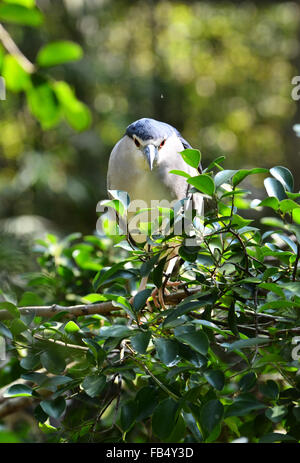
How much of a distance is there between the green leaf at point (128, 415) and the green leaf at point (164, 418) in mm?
92

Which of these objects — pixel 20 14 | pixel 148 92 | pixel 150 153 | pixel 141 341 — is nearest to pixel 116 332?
pixel 141 341

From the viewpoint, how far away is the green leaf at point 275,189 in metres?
1.18

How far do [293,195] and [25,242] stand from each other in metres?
0.55

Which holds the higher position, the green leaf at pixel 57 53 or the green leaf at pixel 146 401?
the green leaf at pixel 57 53

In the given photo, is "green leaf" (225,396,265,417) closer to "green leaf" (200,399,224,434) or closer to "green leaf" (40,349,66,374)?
"green leaf" (200,399,224,434)

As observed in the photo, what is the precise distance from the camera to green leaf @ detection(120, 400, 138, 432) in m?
1.07

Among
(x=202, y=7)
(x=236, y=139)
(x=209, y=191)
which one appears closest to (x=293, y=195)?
(x=209, y=191)

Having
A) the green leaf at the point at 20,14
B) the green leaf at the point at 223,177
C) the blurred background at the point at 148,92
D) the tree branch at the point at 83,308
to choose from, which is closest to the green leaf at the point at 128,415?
the tree branch at the point at 83,308

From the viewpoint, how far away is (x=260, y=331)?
4.00 ft

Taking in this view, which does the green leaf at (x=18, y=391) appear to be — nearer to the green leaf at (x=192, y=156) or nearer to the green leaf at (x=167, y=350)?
the green leaf at (x=167, y=350)

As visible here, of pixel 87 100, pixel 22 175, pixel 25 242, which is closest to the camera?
pixel 25 242

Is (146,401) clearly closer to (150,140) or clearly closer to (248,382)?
(248,382)

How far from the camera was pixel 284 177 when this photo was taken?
3.94 feet
